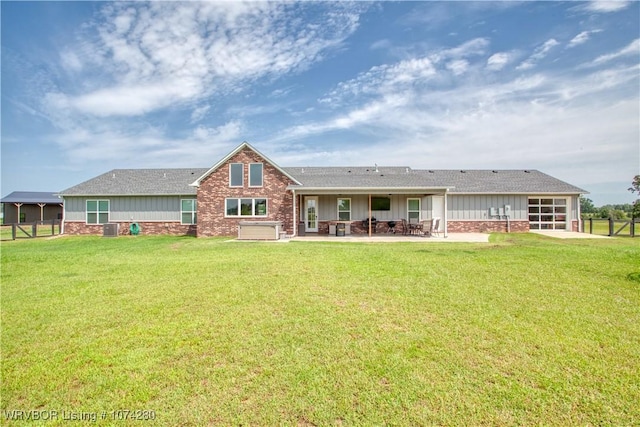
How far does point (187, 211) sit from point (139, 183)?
513cm

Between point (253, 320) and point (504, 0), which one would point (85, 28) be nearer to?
point (253, 320)

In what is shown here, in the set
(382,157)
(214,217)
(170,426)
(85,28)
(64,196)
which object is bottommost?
(170,426)

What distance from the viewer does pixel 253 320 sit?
4965 mm

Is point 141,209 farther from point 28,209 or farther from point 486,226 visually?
point 28,209

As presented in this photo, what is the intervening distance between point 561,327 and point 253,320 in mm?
4696

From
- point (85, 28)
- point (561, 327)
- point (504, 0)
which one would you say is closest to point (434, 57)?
point (504, 0)

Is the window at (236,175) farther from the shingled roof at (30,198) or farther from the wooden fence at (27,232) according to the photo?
the shingled roof at (30,198)

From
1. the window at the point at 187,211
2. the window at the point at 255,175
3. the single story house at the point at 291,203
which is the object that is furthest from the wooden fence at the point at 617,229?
the window at the point at 187,211

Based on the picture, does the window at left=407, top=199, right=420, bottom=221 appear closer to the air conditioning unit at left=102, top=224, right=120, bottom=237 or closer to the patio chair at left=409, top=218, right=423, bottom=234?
the patio chair at left=409, top=218, right=423, bottom=234

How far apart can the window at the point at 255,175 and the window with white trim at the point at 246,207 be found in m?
1.00

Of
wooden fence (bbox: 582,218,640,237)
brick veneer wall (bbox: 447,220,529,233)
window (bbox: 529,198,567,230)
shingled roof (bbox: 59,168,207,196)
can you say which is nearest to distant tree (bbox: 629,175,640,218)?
wooden fence (bbox: 582,218,640,237)

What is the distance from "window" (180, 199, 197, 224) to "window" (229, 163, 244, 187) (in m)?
4.52

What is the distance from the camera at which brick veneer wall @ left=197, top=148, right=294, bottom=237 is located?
63.1 ft

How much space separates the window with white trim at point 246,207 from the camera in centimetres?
1936
